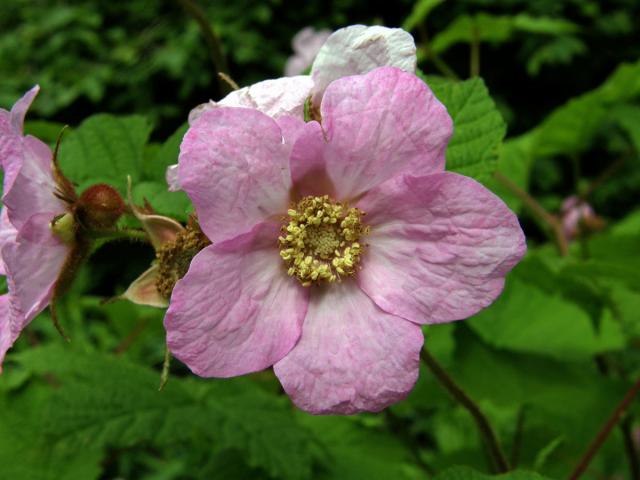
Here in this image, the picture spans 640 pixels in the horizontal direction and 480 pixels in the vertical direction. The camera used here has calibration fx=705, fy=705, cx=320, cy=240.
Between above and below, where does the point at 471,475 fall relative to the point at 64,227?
below

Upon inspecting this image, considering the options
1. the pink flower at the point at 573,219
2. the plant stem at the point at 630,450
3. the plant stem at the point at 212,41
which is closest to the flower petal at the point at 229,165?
the plant stem at the point at 212,41

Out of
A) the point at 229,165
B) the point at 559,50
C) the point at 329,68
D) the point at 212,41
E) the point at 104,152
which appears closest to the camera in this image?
the point at 229,165

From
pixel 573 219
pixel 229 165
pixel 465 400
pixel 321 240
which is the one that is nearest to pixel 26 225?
pixel 229 165

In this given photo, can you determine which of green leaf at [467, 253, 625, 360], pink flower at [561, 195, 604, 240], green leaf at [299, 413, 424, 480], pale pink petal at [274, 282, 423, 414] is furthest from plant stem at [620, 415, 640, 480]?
pink flower at [561, 195, 604, 240]

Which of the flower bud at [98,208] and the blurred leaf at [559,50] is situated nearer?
the flower bud at [98,208]

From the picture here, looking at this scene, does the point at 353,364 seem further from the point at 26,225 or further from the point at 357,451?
the point at 357,451

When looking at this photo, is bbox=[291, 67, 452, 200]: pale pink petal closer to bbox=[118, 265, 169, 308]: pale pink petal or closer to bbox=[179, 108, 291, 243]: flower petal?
bbox=[179, 108, 291, 243]: flower petal

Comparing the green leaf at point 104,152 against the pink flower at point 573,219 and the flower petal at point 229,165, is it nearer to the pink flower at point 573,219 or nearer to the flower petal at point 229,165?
the flower petal at point 229,165

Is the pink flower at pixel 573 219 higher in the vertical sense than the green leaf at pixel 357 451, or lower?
lower
